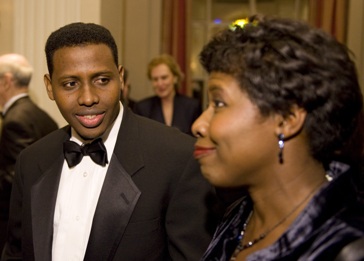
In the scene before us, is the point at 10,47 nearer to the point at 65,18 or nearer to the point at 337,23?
the point at 65,18

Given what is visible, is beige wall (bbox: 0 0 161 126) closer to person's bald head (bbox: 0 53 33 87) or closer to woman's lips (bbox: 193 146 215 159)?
person's bald head (bbox: 0 53 33 87)

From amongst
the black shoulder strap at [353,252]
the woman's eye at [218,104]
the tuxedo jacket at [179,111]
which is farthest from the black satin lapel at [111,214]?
the tuxedo jacket at [179,111]

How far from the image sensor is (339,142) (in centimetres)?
111

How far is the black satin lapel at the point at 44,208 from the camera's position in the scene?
5.24 feet

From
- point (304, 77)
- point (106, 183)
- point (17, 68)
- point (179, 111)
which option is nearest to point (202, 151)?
point (304, 77)

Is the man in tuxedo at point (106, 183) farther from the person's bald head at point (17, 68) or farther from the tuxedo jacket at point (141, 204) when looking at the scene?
the person's bald head at point (17, 68)

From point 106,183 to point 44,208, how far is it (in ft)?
0.73

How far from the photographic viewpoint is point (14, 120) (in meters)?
2.79

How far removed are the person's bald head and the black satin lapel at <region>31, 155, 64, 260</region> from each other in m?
1.33

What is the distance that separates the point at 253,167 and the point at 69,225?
0.68 metres

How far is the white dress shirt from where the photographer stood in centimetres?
156

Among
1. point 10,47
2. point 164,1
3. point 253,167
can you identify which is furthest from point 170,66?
point 253,167

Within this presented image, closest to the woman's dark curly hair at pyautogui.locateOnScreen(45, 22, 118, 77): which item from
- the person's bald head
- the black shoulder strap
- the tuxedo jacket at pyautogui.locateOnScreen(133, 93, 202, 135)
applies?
the black shoulder strap

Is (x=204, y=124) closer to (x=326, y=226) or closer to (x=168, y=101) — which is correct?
(x=326, y=226)
